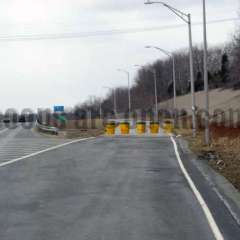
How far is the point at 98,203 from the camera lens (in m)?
13.4

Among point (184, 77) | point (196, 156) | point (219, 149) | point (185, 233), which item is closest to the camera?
point (185, 233)

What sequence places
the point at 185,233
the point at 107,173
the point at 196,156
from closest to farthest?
the point at 185,233 < the point at 107,173 < the point at 196,156

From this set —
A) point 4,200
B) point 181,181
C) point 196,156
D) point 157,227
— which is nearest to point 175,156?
point 196,156

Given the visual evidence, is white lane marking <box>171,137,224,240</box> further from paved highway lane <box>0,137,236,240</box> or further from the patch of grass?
the patch of grass

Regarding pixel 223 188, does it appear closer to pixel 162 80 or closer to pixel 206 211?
pixel 206 211

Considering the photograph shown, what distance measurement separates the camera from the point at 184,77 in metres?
157

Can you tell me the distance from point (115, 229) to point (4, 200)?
409 centimetres

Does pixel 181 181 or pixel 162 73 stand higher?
pixel 162 73

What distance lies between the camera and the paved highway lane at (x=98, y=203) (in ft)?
33.7

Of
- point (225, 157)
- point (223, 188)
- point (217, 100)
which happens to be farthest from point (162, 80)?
point (223, 188)

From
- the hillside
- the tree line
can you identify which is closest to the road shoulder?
the hillside

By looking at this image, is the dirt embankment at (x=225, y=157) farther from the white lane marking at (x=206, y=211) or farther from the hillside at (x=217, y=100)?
the hillside at (x=217, y=100)

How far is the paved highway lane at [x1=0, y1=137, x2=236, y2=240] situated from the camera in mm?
10281

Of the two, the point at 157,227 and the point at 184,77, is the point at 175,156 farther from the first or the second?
the point at 184,77
